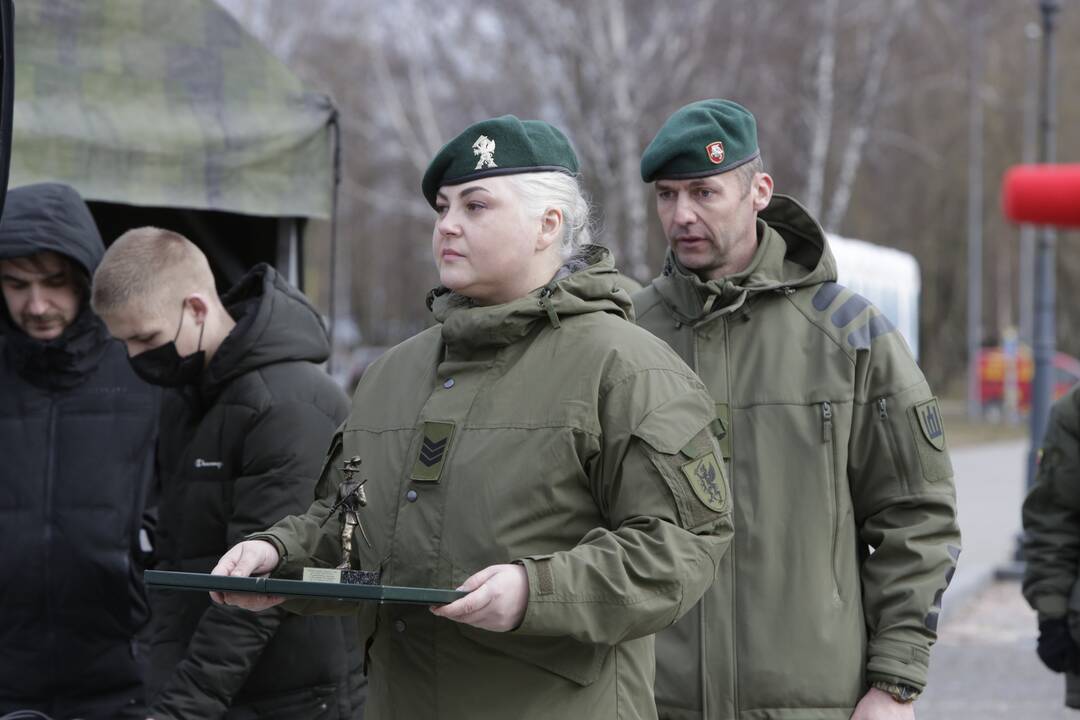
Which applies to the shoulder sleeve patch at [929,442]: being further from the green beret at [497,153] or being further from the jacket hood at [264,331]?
the jacket hood at [264,331]

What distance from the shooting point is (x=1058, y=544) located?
Answer: 15.3ft

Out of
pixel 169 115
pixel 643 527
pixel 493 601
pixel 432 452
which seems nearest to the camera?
pixel 493 601

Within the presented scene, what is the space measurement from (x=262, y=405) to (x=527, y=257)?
1.34m

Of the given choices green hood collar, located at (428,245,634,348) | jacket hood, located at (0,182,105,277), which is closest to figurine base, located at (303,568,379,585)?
green hood collar, located at (428,245,634,348)

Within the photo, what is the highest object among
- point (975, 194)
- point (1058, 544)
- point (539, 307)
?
point (975, 194)

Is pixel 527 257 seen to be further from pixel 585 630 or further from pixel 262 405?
pixel 262 405

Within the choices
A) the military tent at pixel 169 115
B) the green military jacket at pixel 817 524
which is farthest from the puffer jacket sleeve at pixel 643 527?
the military tent at pixel 169 115

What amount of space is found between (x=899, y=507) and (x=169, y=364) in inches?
67.2

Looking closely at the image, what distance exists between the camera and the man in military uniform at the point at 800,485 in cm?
338

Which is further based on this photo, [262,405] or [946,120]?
[946,120]

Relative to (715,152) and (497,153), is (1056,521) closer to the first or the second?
(715,152)

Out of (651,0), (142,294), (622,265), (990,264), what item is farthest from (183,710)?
(990,264)

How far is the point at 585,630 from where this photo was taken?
2406mm

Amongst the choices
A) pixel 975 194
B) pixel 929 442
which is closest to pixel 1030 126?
pixel 975 194
